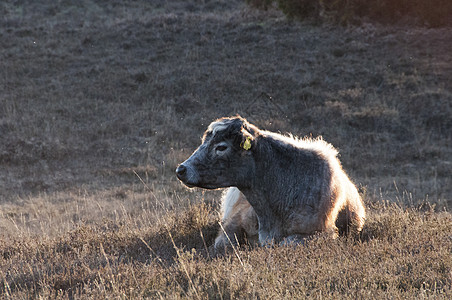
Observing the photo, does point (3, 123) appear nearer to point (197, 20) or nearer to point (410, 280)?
point (197, 20)

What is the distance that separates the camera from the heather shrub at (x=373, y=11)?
1198 inches

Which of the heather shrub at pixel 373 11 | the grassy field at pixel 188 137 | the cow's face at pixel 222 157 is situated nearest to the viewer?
the grassy field at pixel 188 137

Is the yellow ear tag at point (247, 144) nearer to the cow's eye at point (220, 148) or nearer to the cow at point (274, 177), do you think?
the cow at point (274, 177)

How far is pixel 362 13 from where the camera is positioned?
32.0 metres

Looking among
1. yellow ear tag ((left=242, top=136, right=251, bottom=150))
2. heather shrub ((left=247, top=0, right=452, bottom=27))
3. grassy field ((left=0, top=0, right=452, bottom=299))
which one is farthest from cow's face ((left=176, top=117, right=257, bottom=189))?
heather shrub ((left=247, top=0, right=452, bottom=27))

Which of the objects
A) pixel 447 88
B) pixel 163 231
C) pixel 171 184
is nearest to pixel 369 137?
pixel 447 88

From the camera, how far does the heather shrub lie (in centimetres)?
3044

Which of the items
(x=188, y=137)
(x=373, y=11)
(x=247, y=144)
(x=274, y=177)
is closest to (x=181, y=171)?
(x=247, y=144)

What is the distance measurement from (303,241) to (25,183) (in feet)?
A: 40.4

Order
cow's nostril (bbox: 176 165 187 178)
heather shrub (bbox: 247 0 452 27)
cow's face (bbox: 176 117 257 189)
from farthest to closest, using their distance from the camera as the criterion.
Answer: heather shrub (bbox: 247 0 452 27) < cow's face (bbox: 176 117 257 189) < cow's nostril (bbox: 176 165 187 178)

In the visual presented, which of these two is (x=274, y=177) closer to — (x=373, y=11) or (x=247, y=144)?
(x=247, y=144)

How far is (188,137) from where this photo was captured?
2042 centimetres

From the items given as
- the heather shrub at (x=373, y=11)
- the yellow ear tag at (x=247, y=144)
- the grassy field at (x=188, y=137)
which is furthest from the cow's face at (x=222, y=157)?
the heather shrub at (x=373, y=11)

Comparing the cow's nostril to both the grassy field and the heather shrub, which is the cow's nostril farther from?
the heather shrub
